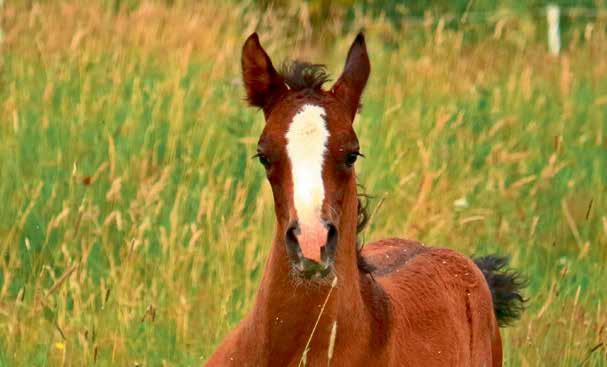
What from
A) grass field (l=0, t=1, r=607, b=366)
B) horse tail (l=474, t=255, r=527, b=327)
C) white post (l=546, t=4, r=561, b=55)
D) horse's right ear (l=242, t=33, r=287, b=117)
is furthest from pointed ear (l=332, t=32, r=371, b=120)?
white post (l=546, t=4, r=561, b=55)

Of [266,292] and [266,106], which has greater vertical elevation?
[266,106]

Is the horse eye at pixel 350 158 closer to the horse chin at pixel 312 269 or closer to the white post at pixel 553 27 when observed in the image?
the horse chin at pixel 312 269

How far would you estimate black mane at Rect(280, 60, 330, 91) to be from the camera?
15.9 feet

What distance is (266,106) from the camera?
4.89 meters

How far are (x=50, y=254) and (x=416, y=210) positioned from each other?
2.09 m

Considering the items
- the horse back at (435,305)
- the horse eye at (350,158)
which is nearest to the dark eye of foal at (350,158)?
the horse eye at (350,158)

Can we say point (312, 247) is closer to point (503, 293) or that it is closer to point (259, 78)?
point (259, 78)

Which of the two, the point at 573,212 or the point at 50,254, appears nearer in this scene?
the point at 50,254

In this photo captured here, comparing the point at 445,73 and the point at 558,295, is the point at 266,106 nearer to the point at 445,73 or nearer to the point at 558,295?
the point at 558,295

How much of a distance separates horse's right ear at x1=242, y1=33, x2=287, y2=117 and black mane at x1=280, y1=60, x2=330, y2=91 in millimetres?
33

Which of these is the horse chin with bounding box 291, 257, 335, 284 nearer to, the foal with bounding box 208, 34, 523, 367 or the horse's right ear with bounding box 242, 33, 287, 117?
the foal with bounding box 208, 34, 523, 367

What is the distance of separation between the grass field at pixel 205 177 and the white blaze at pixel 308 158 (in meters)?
1.55

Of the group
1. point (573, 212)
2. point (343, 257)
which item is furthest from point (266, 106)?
point (573, 212)

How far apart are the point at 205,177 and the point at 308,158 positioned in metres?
4.12
